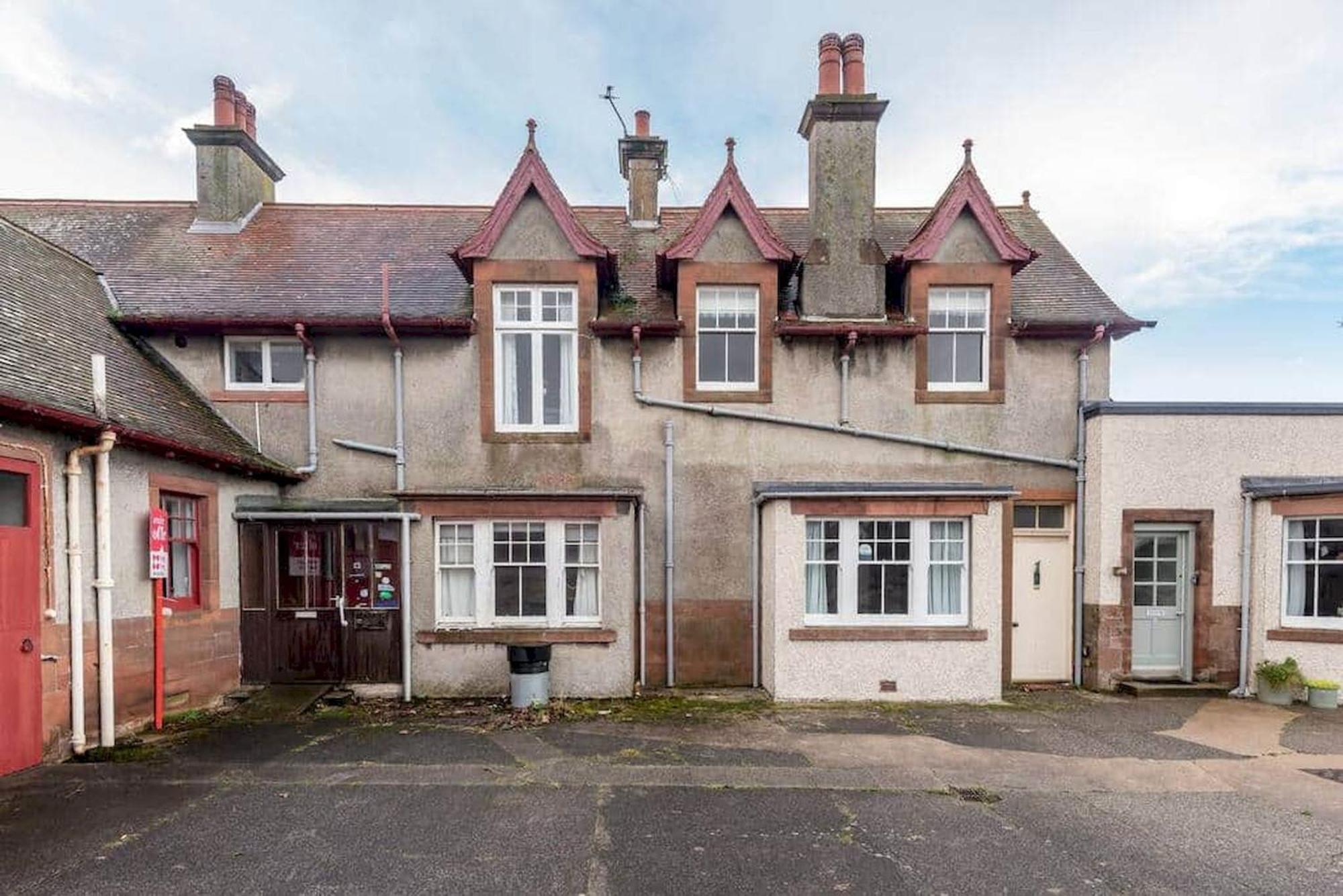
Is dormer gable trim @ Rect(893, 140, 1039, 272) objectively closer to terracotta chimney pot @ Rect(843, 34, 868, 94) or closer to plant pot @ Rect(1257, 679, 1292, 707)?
terracotta chimney pot @ Rect(843, 34, 868, 94)

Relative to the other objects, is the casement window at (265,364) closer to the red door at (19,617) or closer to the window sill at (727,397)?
the red door at (19,617)

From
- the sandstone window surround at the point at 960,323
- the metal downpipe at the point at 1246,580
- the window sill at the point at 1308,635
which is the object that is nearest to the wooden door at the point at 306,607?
the sandstone window surround at the point at 960,323

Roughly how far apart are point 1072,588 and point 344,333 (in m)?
12.7

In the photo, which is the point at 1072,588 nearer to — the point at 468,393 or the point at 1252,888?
the point at 1252,888

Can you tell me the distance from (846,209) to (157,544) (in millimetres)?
11315

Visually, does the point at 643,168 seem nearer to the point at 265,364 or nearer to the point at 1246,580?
the point at 265,364

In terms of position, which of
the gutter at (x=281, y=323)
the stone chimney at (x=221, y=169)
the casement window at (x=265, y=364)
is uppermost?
the stone chimney at (x=221, y=169)

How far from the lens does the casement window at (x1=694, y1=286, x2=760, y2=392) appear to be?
11.3 m

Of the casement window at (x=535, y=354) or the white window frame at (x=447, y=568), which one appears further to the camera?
the casement window at (x=535, y=354)

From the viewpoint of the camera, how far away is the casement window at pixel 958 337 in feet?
37.4

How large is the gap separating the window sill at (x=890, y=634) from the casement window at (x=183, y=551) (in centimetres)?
866

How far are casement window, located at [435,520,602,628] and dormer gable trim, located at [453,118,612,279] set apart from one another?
4364mm

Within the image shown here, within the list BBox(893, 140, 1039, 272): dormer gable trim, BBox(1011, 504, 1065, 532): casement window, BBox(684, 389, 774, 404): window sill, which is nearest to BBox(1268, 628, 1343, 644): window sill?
BBox(1011, 504, 1065, 532): casement window

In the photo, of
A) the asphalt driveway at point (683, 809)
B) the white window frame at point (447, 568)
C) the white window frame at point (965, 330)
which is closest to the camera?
the asphalt driveway at point (683, 809)
